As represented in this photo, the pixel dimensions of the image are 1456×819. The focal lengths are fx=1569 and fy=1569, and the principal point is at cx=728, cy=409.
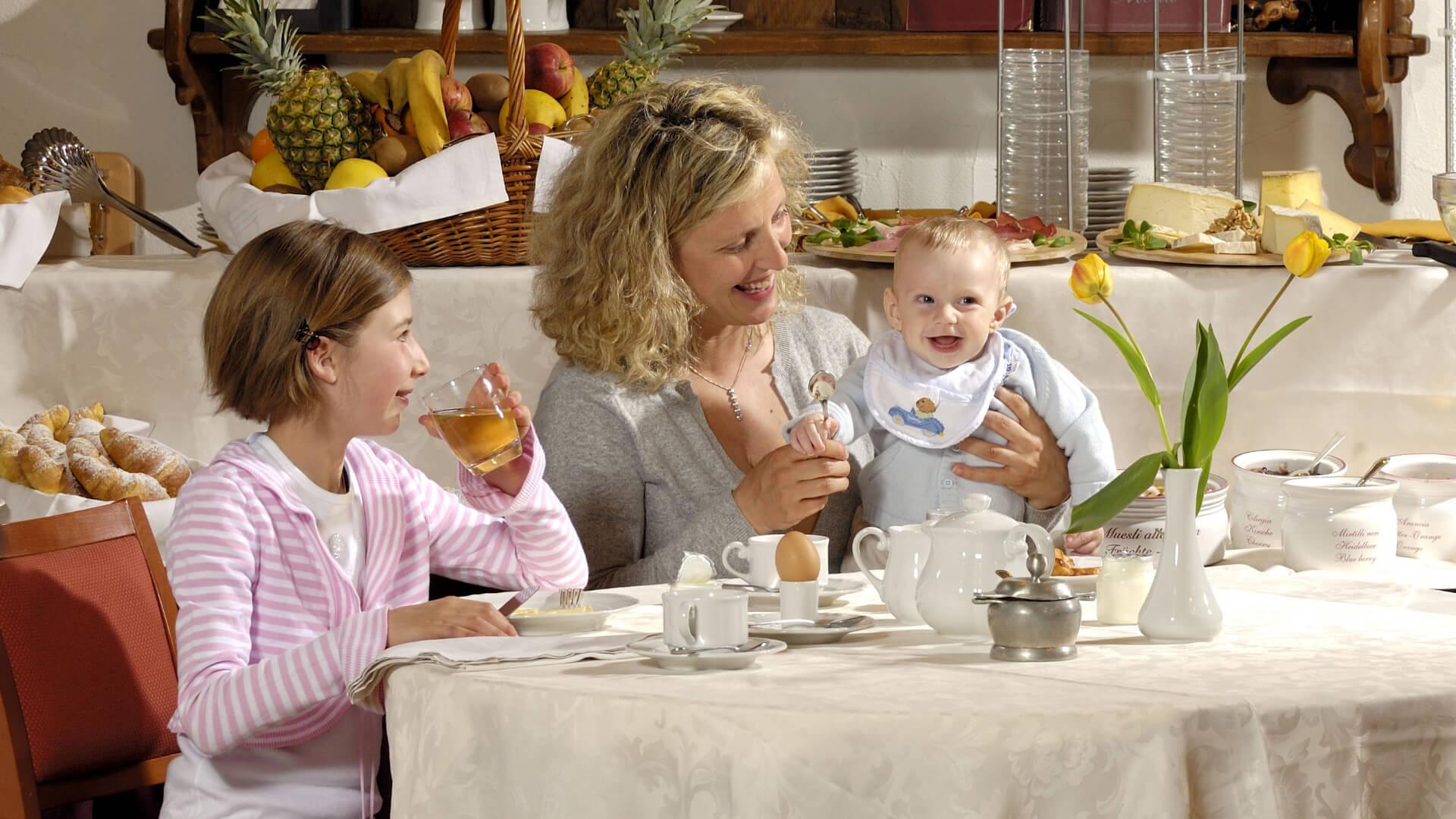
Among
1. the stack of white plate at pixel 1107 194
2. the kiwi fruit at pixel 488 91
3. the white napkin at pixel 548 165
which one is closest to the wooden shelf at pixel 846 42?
the stack of white plate at pixel 1107 194

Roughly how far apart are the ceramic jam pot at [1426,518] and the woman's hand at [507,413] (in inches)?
45.9

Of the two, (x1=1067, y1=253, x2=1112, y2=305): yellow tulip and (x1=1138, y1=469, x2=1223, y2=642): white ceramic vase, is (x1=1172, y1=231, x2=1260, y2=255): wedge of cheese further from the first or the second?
(x1=1138, y1=469, x2=1223, y2=642): white ceramic vase

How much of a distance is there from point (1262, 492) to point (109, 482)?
1.55 meters

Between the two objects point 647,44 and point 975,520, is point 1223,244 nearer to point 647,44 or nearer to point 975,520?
point 647,44

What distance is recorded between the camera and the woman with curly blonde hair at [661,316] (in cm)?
210

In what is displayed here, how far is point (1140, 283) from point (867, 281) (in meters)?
0.42

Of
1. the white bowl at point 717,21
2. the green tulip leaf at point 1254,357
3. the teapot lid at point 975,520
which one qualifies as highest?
the white bowl at point 717,21

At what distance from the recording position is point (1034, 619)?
1263 millimetres

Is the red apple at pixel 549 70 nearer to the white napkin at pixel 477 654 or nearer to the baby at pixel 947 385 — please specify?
the baby at pixel 947 385

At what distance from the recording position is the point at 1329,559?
1880mm

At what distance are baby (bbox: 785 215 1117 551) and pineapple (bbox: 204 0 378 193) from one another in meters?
0.89

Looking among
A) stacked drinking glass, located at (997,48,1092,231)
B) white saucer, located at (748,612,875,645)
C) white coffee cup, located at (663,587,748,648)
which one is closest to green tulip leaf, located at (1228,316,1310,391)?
white saucer, located at (748,612,875,645)

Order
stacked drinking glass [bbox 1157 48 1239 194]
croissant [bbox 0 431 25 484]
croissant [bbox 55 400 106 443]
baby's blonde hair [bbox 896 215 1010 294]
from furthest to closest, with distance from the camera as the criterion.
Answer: stacked drinking glass [bbox 1157 48 1239 194] < croissant [bbox 55 400 106 443] < croissant [bbox 0 431 25 484] < baby's blonde hair [bbox 896 215 1010 294]

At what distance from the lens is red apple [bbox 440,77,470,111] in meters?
2.40
